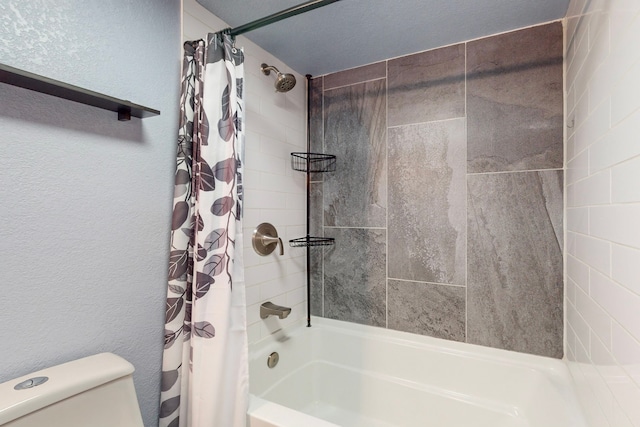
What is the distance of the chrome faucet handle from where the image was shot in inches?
65.5

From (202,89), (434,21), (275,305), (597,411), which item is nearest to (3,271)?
(202,89)

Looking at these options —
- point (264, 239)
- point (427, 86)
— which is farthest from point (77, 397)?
point (427, 86)

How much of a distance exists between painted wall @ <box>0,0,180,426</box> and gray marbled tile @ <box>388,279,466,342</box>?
126cm

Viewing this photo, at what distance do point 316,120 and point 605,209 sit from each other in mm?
1584

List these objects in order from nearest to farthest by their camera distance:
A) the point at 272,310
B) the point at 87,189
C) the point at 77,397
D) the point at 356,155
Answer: the point at 77,397, the point at 87,189, the point at 272,310, the point at 356,155

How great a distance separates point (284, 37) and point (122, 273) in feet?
4.52

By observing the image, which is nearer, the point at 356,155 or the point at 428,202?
the point at 428,202

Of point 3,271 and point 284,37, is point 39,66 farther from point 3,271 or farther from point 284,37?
point 284,37

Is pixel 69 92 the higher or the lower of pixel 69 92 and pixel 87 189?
the higher

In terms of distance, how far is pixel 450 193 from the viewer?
1653 mm

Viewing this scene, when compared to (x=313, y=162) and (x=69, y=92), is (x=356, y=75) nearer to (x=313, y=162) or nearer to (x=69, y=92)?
(x=313, y=162)

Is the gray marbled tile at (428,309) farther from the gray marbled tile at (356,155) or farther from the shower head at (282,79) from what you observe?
the shower head at (282,79)

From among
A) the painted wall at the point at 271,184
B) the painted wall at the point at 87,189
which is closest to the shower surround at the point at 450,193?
the painted wall at the point at 271,184

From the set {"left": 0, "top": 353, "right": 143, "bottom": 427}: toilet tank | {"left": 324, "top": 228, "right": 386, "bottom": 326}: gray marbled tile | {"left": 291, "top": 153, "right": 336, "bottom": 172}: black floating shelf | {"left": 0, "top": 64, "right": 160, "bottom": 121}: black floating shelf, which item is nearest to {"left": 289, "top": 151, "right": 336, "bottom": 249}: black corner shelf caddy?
{"left": 291, "top": 153, "right": 336, "bottom": 172}: black floating shelf
